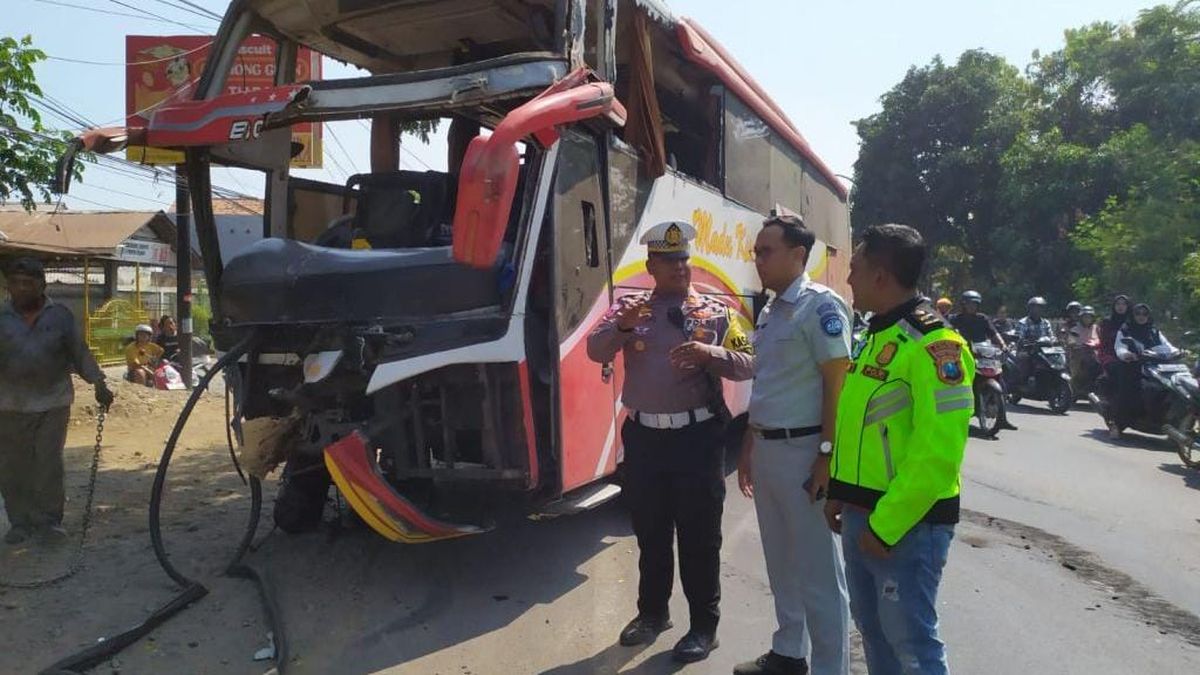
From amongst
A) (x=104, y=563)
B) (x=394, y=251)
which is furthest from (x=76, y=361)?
(x=394, y=251)

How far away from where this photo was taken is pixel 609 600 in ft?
14.9

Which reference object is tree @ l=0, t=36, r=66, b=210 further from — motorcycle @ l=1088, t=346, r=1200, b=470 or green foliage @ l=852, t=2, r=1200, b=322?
green foliage @ l=852, t=2, r=1200, b=322

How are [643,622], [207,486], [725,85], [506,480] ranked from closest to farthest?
[643,622] < [506,480] < [725,85] < [207,486]

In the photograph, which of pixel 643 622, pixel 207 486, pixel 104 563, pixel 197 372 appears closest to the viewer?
pixel 643 622

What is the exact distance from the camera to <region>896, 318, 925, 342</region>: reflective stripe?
2454 millimetres

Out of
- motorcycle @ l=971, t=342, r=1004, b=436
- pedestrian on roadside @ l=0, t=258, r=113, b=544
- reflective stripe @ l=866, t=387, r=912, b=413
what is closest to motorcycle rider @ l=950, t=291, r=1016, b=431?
Result: motorcycle @ l=971, t=342, r=1004, b=436

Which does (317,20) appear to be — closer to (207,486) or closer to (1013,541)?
(207,486)

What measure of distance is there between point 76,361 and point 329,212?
1.81 m

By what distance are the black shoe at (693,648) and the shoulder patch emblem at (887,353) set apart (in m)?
1.78

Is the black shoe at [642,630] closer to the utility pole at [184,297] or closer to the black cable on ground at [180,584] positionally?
the black cable on ground at [180,584]

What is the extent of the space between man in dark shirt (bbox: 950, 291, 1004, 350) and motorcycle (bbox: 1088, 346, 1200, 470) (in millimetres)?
1358

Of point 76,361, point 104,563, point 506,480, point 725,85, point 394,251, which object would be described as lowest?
point 104,563

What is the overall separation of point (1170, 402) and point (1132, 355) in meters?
0.66

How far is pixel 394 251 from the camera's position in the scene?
14.2ft
